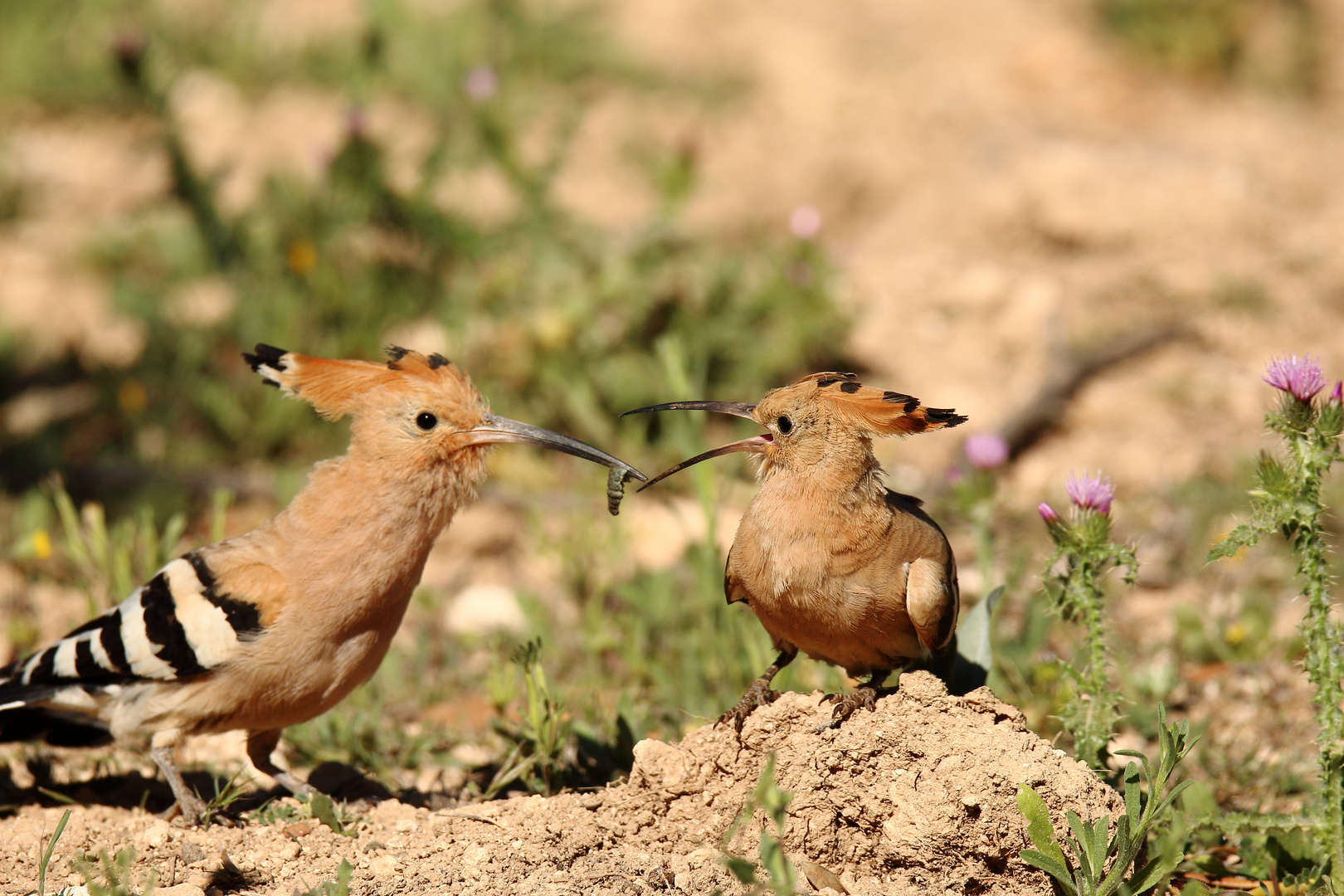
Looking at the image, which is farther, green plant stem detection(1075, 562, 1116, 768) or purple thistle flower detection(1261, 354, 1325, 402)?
green plant stem detection(1075, 562, 1116, 768)

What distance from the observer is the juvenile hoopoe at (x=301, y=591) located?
2.81 m

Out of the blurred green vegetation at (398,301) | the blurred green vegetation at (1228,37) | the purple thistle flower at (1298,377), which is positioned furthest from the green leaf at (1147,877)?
the blurred green vegetation at (1228,37)

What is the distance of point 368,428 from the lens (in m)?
2.92

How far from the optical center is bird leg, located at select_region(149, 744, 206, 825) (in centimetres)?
279

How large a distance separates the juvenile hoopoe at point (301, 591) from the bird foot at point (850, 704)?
0.79 m

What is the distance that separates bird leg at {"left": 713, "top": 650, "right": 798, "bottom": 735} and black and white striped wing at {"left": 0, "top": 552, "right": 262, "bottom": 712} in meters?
1.07

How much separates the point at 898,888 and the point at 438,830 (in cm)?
97

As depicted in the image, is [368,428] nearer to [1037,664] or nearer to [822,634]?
[822,634]

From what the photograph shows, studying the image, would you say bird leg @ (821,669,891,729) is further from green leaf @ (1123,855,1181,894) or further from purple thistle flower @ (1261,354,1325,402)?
purple thistle flower @ (1261,354,1325,402)

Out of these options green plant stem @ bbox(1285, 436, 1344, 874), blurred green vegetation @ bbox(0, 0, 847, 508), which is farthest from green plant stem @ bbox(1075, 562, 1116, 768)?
blurred green vegetation @ bbox(0, 0, 847, 508)

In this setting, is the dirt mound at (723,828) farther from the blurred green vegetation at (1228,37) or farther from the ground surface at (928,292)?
the blurred green vegetation at (1228,37)

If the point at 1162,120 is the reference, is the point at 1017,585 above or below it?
below

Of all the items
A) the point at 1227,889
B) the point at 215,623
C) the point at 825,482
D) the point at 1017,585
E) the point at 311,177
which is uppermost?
the point at 311,177

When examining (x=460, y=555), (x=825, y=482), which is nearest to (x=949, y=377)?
(x=460, y=555)
